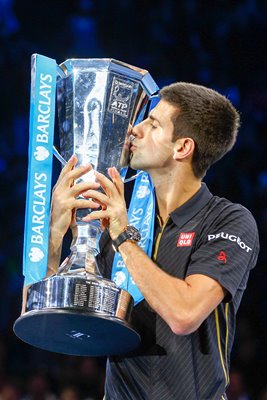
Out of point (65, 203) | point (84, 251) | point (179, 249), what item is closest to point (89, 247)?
point (84, 251)

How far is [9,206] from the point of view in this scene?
198 inches

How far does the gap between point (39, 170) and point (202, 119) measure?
52 centimetres

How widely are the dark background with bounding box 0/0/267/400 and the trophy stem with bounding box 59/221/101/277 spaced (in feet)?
8.43

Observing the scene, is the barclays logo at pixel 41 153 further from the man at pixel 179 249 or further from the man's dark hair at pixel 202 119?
the man's dark hair at pixel 202 119

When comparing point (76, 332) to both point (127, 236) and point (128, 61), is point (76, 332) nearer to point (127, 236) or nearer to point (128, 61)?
point (127, 236)

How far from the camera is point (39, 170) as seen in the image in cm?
217

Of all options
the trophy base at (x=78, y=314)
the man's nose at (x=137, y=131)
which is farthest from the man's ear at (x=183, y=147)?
the trophy base at (x=78, y=314)

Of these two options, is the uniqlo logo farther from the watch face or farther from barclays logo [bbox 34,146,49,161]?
barclays logo [bbox 34,146,49,161]

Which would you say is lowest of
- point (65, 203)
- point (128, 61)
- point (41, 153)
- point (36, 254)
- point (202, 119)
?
point (36, 254)

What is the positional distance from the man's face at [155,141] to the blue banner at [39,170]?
0.83ft

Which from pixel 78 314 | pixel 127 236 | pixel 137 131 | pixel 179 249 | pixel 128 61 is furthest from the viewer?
pixel 128 61

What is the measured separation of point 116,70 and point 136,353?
32.2 inches

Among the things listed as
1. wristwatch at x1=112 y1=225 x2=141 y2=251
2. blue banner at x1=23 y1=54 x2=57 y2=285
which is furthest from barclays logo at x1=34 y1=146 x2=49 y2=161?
wristwatch at x1=112 y1=225 x2=141 y2=251

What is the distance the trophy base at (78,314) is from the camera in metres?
1.90
